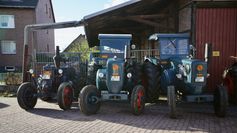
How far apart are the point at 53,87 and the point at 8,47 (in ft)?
57.9

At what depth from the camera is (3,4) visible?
24.2m

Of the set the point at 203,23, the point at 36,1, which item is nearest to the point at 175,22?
the point at 203,23

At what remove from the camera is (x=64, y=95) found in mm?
7898

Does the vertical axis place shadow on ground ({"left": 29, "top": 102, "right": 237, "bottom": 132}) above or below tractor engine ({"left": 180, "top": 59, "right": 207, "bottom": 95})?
below

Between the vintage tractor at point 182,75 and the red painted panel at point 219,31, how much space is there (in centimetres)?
102

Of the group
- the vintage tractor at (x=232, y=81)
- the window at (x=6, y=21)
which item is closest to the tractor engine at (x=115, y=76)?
the vintage tractor at (x=232, y=81)

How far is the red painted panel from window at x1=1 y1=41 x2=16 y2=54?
1949 cm

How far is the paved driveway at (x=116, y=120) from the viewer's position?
6023mm

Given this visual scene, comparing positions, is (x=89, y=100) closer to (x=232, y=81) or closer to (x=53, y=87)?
(x=53, y=87)

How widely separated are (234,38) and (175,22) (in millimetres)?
2664

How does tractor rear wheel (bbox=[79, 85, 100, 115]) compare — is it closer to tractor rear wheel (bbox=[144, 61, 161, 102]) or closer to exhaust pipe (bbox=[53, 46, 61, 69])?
tractor rear wheel (bbox=[144, 61, 161, 102])

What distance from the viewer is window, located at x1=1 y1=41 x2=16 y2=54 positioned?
2445cm

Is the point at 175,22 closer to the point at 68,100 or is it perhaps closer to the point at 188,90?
the point at 188,90

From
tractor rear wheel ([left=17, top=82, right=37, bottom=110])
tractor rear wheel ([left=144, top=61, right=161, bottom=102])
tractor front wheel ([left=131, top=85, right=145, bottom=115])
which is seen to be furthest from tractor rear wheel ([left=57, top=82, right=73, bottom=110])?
tractor rear wheel ([left=144, top=61, right=161, bottom=102])
